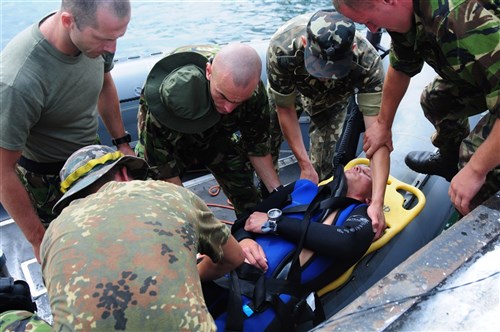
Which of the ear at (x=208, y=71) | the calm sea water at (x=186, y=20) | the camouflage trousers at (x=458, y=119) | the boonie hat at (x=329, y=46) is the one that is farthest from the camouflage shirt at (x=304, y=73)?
the calm sea water at (x=186, y=20)

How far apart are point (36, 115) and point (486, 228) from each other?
5.41 ft

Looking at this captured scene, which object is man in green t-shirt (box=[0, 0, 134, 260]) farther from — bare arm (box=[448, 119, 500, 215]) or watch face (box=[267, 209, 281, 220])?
bare arm (box=[448, 119, 500, 215])

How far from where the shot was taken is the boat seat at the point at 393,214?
74.6 inches

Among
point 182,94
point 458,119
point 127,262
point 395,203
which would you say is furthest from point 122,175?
point 458,119

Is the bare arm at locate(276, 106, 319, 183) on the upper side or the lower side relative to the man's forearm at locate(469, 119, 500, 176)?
lower

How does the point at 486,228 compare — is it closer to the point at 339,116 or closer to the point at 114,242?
the point at 114,242

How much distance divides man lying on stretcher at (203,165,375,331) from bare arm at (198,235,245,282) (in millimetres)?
67

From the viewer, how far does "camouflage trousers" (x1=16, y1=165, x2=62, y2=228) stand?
214 cm

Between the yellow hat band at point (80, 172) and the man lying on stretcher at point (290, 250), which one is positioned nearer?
the yellow hat band at point (80, 172)

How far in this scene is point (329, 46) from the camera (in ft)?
6.43

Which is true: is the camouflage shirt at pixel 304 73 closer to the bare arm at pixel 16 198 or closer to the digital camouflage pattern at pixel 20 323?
the bare arm at pixel 16 198

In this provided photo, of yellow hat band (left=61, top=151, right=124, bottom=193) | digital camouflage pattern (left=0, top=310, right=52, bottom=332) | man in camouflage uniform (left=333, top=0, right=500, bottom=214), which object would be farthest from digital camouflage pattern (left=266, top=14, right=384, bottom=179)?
digital camouflage pattern (left=0, top=310, right=52, bottom=332)

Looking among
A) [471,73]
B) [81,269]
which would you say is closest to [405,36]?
[471,73]

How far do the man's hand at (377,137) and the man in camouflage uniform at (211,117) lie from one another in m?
0.56
